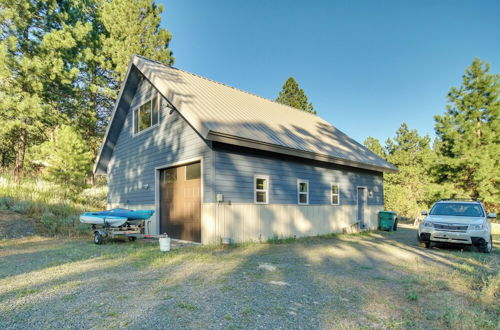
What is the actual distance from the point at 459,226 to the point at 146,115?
1184 centimetres

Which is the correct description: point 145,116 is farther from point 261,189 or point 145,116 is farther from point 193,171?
point 261,189

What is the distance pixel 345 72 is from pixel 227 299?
24423 millimetres

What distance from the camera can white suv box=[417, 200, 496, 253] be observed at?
332 inches

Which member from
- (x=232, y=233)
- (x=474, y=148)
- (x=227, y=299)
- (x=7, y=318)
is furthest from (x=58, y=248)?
(x=474, y=148)

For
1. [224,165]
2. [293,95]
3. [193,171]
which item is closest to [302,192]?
[224,165]

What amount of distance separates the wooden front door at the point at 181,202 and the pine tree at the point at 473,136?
20.1 meters

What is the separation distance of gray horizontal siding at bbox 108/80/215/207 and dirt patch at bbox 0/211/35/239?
11.9ft

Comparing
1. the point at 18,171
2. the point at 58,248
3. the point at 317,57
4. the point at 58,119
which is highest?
the point at 317,57

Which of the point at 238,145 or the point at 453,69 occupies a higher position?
the point at 453,69

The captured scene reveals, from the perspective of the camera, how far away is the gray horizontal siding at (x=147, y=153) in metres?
10.1

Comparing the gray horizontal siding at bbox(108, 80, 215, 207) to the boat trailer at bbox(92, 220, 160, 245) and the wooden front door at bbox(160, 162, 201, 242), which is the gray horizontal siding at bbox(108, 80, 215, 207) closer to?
the wooden front door at bbox(160, 162, 201, 242)

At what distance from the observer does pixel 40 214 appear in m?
13.4

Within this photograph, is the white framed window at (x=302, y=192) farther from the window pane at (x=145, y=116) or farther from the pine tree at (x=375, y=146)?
the pine tree at (x=375, y=146)

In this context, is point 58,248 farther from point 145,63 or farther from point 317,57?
point 317,57
